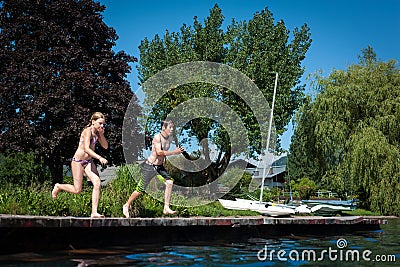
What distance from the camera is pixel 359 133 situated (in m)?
25.4

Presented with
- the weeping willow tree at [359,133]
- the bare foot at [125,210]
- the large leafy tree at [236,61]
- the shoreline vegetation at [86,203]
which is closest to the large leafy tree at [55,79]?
the large leafy tree at [236,61]

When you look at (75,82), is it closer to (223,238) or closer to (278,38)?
(278,38)

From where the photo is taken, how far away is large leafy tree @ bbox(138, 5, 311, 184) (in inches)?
1041

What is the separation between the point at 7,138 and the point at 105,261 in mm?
17763

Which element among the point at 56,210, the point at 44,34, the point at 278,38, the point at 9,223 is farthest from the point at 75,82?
the point at 9,223

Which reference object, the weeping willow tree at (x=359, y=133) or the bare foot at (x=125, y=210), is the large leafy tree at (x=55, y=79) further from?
the bare foot at (x=125, y=210)

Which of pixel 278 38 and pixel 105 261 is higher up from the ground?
pixel 278 38

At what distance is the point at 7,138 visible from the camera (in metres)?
22.7

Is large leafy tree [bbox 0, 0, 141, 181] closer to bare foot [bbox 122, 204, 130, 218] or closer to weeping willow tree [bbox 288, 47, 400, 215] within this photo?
weeping willow tree [bbox 288, 47, 400, 215]

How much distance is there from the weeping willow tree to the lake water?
51.7ft

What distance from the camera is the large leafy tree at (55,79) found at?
22.8m

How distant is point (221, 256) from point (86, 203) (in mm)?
3835

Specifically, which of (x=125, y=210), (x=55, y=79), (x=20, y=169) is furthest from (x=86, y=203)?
(x=20, y=169)

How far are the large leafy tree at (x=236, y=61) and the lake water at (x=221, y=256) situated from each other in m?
16.8
